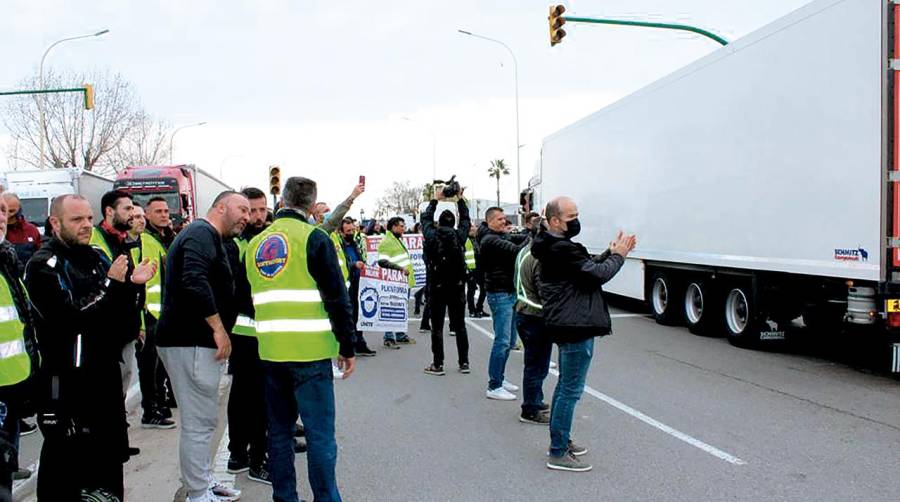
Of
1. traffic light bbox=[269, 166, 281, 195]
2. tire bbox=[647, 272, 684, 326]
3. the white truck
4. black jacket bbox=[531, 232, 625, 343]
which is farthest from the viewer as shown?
traffic light bbox=[269, 166, 281, 195]

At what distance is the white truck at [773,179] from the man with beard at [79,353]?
7.06m

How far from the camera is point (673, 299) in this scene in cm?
1300

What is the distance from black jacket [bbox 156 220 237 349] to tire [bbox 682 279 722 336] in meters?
8.92

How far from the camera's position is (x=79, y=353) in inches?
161

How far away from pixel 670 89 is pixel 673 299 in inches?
137

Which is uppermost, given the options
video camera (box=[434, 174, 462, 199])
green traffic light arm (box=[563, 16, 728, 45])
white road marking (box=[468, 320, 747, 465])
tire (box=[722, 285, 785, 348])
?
green traffic light arm (box=[563, 16, 728, 45])

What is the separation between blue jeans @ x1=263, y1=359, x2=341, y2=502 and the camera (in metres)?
4.07

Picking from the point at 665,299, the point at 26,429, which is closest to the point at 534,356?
the point at 26,429

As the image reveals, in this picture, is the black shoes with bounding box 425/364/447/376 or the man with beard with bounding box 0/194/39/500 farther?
the black shoes with bounding box 425/364/447/376

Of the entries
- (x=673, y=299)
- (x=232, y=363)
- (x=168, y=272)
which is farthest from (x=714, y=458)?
(x=673, y=299)

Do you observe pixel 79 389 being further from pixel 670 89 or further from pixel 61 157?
pixel 61 157

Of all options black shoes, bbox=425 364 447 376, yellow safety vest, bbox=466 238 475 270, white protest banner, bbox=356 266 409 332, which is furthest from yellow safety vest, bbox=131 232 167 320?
yellow safety vest, bbox=466 238 475 270

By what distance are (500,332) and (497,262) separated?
712 mm

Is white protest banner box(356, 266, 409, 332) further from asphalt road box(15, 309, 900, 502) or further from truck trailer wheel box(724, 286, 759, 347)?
truck trailer wheel box(724, 286, 759, 347)
